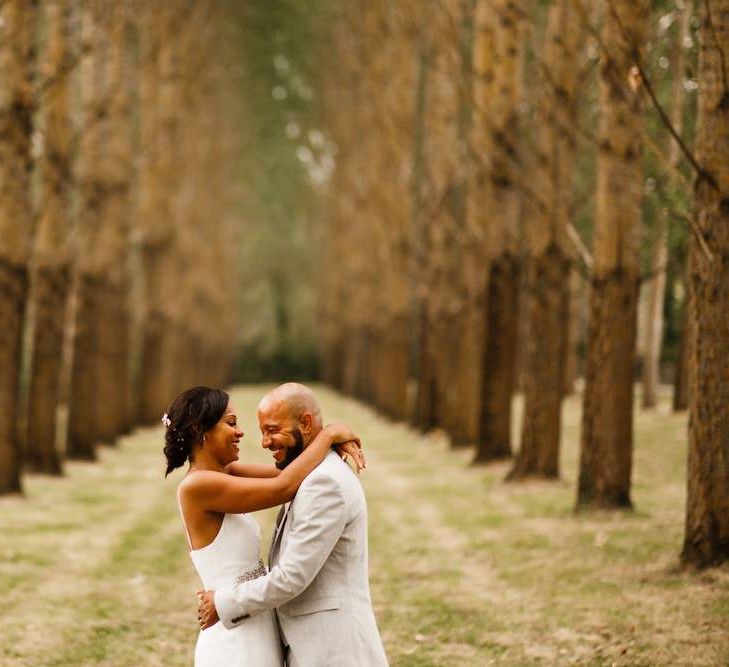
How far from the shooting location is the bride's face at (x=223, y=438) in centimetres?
441

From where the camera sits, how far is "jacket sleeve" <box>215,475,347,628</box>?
4.12 m

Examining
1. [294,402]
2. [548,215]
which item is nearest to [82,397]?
[548,215]

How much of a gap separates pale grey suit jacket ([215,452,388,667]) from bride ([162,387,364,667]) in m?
0.06

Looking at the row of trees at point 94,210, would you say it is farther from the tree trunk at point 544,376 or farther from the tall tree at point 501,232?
the tree trunk at point 544,376

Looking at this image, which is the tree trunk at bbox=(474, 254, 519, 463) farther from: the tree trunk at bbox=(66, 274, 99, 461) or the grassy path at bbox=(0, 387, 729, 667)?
the tree trunk at bbox=(66, 274, 99, 461)

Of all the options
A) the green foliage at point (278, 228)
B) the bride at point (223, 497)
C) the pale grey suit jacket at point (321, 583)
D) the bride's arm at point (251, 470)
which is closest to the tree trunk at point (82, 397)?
the bride's arm at point (251, 470)

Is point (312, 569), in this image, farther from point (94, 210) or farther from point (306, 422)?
point (94, 210)

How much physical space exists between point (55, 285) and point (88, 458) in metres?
3.37

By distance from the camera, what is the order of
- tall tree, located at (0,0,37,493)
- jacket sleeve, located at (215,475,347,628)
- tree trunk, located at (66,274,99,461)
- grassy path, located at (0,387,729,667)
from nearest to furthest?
jacket sleeve, located at (215,475,347,628)
grassy path, located at (0,387,729,667)
tall tree, located at (0,0,37,493)
tree trunk, located at (66,274,99,461)

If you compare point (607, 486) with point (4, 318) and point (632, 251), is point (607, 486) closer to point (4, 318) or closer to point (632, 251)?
point (632, 251)

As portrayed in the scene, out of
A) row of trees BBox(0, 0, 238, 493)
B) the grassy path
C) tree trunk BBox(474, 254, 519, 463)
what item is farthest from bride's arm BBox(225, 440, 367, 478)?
tree trunk BBox(474, 254, 519, 463)

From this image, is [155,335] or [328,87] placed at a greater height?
[328,87]

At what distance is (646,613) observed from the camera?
7723 millimetres

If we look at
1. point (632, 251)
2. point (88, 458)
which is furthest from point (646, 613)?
point (88, 458)
